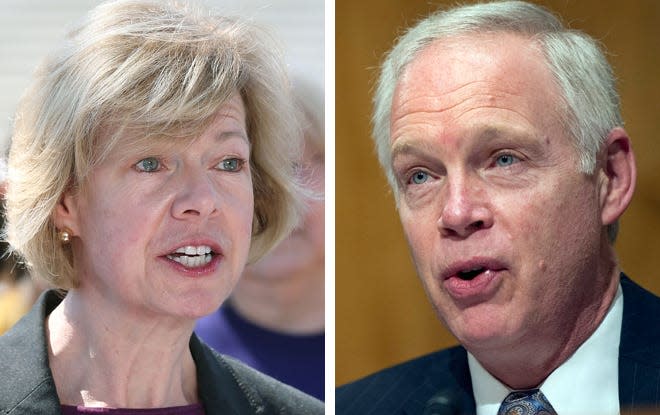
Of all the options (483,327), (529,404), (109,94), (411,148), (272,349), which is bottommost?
(529,404)

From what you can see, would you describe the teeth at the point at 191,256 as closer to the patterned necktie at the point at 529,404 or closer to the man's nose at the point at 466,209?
the man's nose at the point at 466,209

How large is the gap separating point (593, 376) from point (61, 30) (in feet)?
6.71

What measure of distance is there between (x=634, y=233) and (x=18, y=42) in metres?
2.13

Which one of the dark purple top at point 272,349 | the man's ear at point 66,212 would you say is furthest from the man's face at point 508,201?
the man's ear at point 66,212

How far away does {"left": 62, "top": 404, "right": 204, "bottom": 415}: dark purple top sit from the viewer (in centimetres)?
303

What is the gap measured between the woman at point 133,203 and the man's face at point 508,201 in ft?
2.09

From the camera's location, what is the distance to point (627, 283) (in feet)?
10.8

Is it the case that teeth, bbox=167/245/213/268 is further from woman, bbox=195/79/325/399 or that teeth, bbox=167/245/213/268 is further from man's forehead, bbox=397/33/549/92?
man's forehead, bbox=397/33/549/92

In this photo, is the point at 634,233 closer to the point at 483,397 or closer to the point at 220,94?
the point at 483,397

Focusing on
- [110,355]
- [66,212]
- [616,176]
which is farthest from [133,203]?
[616,176]

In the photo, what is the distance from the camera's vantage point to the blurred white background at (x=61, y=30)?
3.23 metres

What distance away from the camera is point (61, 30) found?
3.23m

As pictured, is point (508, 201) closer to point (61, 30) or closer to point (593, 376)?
point (593, 376)

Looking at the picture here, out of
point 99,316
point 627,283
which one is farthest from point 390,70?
point 99,316
